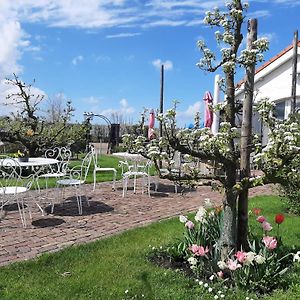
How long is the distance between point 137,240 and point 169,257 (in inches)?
30.8

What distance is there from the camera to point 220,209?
4.24m

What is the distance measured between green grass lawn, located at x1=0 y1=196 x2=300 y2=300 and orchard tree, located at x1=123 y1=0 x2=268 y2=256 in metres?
0.64

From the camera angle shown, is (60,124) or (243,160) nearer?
(243,160)

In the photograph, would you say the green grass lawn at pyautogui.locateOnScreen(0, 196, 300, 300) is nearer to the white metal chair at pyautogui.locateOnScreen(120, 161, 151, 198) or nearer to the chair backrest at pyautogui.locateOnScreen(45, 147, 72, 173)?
the chair backrest at pyautogui.locateOnScreen(45, 147, 72, 173)

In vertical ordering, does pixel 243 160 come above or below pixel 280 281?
above

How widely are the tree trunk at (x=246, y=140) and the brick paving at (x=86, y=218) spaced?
1123mm

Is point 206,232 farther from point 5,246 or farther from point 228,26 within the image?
point 5,246

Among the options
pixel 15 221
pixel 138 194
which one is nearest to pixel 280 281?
pixel 15 221

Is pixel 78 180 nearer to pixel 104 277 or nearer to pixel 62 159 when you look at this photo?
pixel 62 159

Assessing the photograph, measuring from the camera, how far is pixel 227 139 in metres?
3.21

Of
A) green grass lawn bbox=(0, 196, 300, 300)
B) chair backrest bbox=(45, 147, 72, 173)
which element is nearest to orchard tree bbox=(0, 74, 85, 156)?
chair backrest bbox=(45, 147, 72, 173)

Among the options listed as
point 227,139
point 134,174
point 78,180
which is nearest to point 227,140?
point 227,139

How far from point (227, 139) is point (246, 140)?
23.8 inches

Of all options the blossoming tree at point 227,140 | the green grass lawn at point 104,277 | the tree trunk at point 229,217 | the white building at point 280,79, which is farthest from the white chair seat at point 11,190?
the white building at point 280,79
